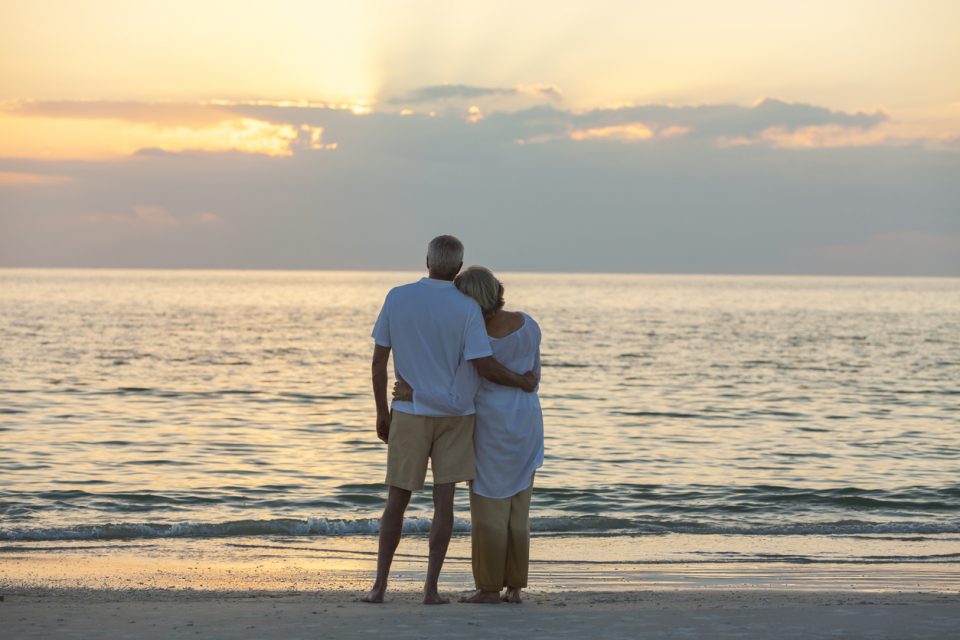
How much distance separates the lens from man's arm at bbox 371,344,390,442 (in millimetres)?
5898

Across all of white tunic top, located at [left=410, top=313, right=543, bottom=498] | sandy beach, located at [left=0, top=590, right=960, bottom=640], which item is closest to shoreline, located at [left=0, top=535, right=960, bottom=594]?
sandy beach, located at [left=0, top=590, right=960, bottom=640]

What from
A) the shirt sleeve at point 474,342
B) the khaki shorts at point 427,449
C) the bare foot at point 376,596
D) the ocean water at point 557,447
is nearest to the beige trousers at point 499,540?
the khaki shorts at point 427,449

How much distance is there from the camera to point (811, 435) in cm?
1845

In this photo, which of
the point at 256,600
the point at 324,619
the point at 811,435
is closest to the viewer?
the point at 324,619

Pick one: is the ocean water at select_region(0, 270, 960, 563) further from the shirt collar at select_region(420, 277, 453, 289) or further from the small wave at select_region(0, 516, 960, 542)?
the shirt collar at select_region(420, 277, 453, 289)

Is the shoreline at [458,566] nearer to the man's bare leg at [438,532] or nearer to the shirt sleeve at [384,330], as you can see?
the man's bare leg at [438,532]

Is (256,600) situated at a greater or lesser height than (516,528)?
lesser

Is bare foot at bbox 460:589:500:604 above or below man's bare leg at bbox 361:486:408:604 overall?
below

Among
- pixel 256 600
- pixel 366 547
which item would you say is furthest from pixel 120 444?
pixel 256 600

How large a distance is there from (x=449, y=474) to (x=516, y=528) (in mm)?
568

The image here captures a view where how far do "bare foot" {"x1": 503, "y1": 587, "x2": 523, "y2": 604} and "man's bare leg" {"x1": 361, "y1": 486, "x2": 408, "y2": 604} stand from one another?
62 cm

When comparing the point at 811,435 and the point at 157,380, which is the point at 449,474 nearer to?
the point at 811,435

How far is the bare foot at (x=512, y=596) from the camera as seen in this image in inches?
249

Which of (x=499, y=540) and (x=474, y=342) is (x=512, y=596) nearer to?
(x=499, y=540)
